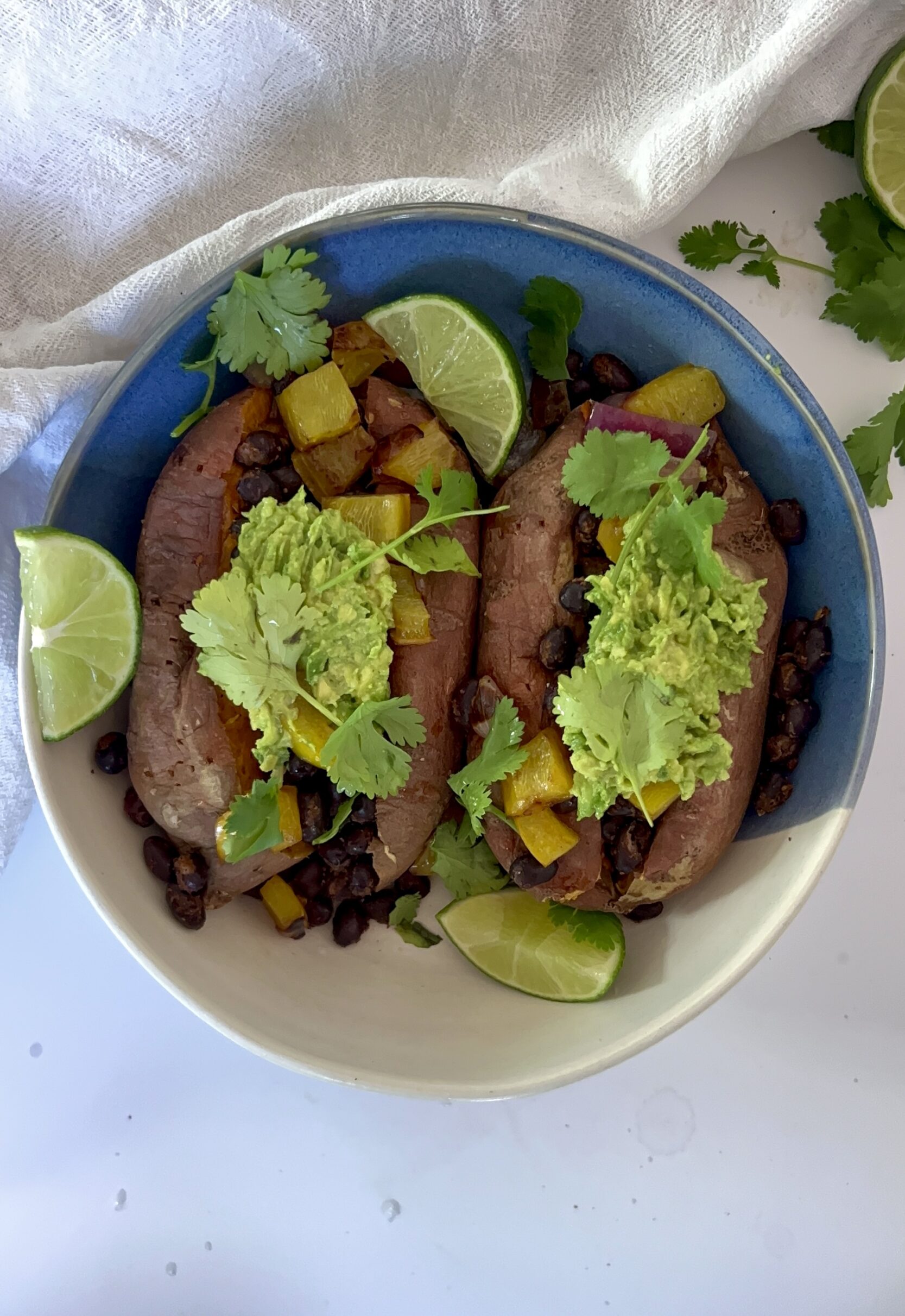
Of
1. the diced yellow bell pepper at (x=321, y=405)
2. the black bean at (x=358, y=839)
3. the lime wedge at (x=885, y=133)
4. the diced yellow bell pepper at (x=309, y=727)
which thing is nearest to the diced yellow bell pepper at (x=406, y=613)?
the diced yellow bell pepper at (x=309, y=727)

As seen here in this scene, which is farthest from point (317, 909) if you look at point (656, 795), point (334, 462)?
point (334, 462)

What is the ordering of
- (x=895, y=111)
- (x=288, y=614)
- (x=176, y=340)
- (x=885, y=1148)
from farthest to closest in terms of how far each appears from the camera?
(x=885, y=1148) → (x=895, y=111) → (x=176, y=340) → (x=288, y=614)

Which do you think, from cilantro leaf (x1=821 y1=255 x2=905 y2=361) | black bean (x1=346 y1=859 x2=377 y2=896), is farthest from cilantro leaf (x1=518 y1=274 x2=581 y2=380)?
black bean (x1=346 y1=859 x2=377 y2=896)

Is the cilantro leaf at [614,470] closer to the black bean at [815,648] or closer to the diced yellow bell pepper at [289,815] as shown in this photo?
the black bean at [815,648]

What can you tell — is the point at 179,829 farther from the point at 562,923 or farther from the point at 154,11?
the point at 154,11

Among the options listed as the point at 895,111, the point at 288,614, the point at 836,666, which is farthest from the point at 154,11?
the point at 836,666

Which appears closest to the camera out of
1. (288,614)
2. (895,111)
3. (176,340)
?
(288,614)

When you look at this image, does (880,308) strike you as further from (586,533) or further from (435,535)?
(435,535)

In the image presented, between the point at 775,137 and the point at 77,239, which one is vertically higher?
the point at 775,137
